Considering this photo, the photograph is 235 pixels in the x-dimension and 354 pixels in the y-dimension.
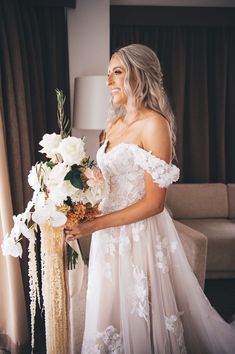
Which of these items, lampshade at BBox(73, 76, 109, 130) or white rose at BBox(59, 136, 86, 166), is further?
lampshade at BBox(73, 76, 109, 130)

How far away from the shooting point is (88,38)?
11.2 ft

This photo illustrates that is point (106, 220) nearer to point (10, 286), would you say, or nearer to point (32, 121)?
point (10, 286)

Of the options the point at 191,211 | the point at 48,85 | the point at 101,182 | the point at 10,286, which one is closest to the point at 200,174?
the point at 191,211

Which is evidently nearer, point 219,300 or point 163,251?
point 163,251

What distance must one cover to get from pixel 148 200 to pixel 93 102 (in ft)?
5.48

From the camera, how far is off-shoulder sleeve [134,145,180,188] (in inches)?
58.5

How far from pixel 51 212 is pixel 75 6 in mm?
2588

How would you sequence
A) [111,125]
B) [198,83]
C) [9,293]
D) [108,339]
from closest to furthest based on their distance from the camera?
1. [108,339]
2. [111,125]
3. [9,293]
4. [198,83]

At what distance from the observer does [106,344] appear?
1.60 meters

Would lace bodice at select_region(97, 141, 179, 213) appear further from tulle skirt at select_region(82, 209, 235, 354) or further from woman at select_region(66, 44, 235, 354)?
tulle skirt at select_region(82, 209, 235, 354)

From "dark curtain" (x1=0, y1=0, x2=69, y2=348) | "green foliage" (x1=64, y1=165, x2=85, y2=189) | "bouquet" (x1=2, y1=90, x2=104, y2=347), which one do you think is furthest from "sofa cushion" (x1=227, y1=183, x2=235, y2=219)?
"green foliage" (x1=64, y1=165, x2=85, y2=189)

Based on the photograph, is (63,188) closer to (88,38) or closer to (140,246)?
(140,246)

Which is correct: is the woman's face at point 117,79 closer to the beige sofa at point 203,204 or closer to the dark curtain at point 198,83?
the beige sofa at point 203,204

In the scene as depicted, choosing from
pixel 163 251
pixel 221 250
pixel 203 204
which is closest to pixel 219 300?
pixel 221 250
